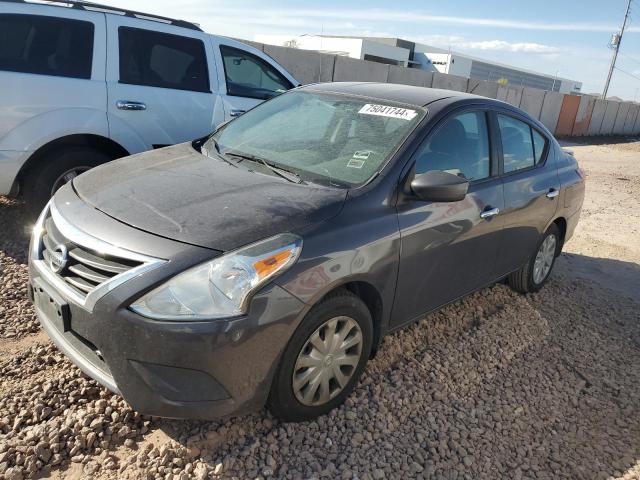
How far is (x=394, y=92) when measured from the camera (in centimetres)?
365

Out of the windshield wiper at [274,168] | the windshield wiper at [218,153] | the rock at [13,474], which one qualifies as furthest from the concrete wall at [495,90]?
the rock at [13,474]

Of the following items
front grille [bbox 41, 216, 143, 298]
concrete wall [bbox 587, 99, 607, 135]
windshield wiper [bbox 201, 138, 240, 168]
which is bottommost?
concrete wall [bbox 587, 99, 607, 135]

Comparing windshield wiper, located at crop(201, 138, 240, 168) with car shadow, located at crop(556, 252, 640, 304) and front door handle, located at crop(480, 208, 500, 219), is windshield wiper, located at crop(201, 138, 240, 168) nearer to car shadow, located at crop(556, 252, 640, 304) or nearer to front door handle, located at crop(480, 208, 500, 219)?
front door handle, located at crop(480, 208, 500, 219)

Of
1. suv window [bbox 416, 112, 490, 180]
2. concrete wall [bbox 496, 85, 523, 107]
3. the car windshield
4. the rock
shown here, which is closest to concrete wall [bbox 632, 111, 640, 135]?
concrete wall [bbox 496, 85, 523, 107]

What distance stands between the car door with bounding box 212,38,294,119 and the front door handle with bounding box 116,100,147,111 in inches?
36.4

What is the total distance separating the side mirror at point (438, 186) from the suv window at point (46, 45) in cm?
338

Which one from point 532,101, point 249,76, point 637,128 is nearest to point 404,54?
point 637,128

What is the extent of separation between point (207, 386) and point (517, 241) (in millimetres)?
2823

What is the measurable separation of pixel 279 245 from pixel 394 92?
178 centimetres

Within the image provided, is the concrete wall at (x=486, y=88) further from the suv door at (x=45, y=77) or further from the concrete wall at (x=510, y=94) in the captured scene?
the suv door at (x=45, y=77)

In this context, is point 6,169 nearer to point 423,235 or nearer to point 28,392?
point 28,392

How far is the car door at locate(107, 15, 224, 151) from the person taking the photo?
489cm

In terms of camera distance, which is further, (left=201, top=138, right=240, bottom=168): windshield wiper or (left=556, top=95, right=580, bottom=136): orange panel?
(left=556, top=95, right=580, bottom=136): orange panel

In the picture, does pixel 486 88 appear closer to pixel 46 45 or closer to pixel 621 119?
pixel 621 119
